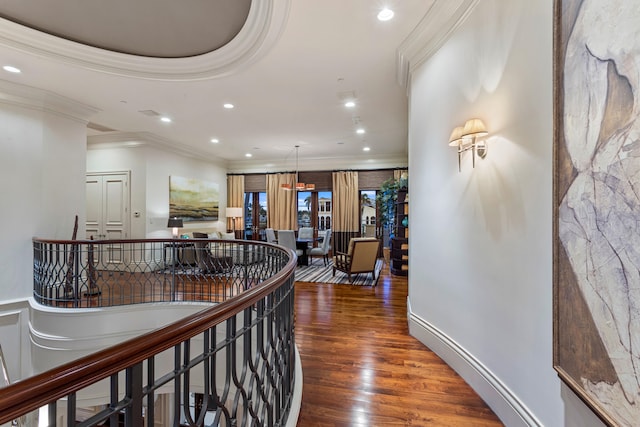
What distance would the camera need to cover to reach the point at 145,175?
22.3 feet

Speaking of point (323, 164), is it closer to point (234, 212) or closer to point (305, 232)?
point (305, 232)

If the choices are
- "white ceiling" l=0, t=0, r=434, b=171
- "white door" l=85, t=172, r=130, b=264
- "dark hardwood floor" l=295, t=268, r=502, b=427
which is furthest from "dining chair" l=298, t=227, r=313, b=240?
"dark hardwood floor" l=295, t=268, r=502, b=427

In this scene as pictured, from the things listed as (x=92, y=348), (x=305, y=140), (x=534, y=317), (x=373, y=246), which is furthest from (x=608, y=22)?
(x=305, y=140)

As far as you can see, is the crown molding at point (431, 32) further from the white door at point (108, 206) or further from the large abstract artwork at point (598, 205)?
the white door at point (108, 206)

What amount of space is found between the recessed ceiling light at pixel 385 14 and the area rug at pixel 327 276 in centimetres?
446

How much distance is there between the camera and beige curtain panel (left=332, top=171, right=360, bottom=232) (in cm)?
910

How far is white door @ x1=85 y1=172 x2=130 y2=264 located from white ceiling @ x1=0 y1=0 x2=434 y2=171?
123 cm

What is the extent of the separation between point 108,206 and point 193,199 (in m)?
1.94

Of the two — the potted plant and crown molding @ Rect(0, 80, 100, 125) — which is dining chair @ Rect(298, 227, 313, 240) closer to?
the potted plant

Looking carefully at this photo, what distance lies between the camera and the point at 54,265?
419 centimetres

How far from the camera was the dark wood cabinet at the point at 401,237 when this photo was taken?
6227 mm

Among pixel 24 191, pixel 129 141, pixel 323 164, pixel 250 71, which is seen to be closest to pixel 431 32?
pixel 250 71

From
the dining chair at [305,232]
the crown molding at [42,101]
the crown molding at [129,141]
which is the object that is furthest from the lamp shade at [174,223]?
the dining chair at [305,232]

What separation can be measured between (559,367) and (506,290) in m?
0.59
